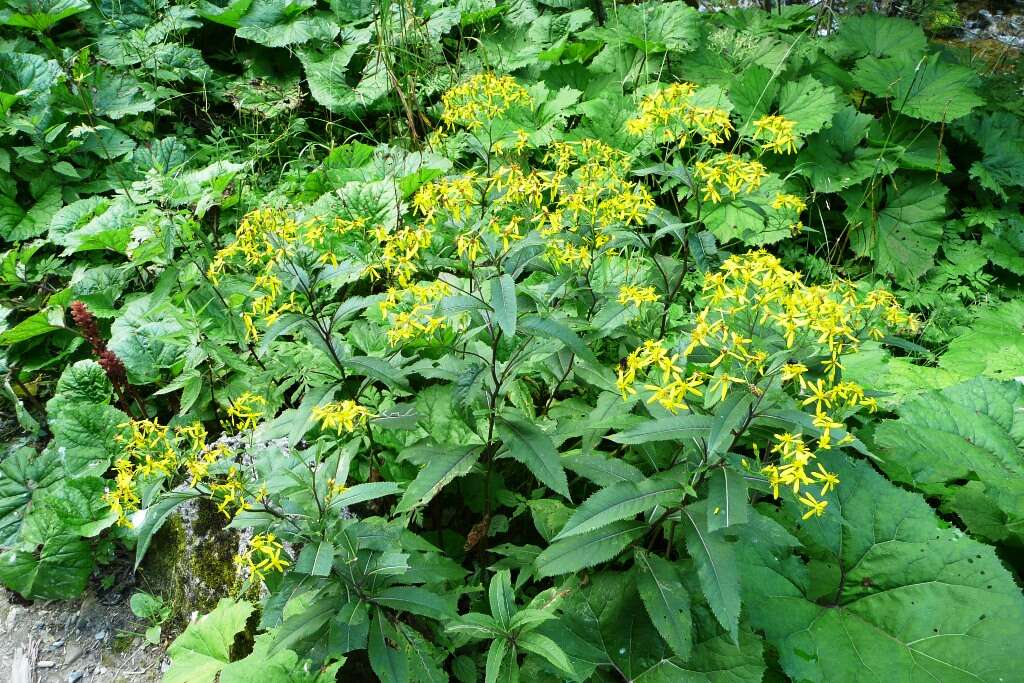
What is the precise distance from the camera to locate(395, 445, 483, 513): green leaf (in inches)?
70.8

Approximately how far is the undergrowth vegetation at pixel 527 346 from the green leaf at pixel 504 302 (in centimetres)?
2

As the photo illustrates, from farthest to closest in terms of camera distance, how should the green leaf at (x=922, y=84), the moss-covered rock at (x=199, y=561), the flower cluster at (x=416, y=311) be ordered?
the green leaf at (x=922, y=84)
the moss-covered rock at (x=199, y=561)
the flower cluster at (x=416, y=311)

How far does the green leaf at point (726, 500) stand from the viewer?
139 cm

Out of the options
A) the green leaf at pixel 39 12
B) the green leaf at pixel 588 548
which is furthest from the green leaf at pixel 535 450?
the green leaf at pixel 39 12

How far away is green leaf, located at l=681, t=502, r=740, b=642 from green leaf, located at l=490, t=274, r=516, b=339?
2.05ft

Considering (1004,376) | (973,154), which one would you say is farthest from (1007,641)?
(973,154)

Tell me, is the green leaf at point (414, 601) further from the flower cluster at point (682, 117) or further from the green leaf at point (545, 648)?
the flower cluster at point (682, 117)

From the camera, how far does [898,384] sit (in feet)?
9.53

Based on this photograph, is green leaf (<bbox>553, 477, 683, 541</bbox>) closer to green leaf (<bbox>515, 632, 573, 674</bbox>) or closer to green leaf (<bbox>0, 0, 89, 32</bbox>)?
green leaf (<bbox>515, 632, 573, 674</bbox>)

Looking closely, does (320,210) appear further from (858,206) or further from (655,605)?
(858,206)

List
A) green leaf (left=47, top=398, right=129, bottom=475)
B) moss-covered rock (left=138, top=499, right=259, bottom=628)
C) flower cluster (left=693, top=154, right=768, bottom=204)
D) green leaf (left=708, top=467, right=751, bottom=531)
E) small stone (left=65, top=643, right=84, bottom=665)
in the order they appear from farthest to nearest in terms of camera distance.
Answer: green leaf (left=47, top=398, right=129, bottom=475)
small stone (left=65, top=643, right=84, bottom=665)
moss-covered rock (left=138, top=499, right=259, bottom=628)
flower cluster (left=693, top=154, right=768, bottom=204)
green leaf (left=708, top=467, right=751, bottom=531)

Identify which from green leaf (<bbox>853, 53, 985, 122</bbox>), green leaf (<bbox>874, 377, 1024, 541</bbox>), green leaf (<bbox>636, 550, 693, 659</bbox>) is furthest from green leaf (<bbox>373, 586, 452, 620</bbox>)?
green leaf (<bbox>853, 53, 985, 122</bbox>)

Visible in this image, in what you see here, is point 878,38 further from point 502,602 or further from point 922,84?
point 502,602

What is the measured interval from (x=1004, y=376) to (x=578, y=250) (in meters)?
2.07
